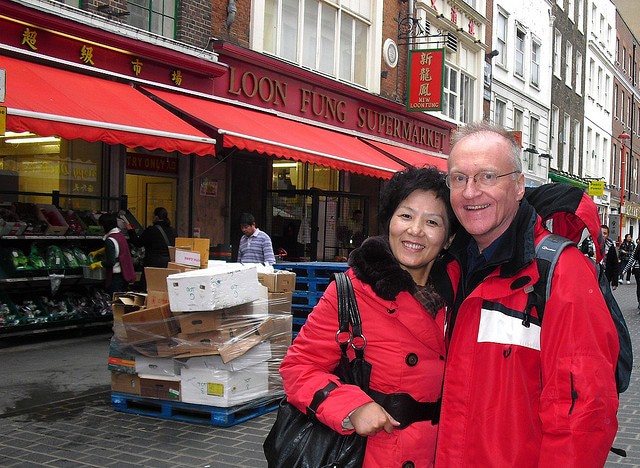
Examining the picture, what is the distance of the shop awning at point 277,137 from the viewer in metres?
10.9

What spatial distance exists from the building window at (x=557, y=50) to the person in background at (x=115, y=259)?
85.4 feet

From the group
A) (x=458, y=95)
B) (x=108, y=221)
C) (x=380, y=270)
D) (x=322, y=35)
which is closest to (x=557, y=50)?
(x=458, y=95)

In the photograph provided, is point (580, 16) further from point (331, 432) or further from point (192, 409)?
point (331, 432)

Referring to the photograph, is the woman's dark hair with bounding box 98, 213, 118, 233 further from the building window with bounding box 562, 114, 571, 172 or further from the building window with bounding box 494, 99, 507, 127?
the building window with bounding box 562, 114, 571, 172

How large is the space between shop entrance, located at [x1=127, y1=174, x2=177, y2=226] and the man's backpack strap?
1063 cm

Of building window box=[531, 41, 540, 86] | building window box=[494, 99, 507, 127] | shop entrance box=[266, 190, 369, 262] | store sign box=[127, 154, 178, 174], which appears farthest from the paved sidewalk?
building window box=[531, 41, 540, 86]

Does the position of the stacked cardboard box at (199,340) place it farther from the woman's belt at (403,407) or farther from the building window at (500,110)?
the building window at (500,110)

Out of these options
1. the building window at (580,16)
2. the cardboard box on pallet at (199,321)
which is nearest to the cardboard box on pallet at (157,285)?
the cardboard box on pallet at (199,321)

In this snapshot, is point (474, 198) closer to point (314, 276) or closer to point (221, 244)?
point (314, 276)

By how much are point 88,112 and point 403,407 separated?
7.21m

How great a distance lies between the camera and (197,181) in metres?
12.9

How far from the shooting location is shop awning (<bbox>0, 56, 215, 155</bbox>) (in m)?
7.96

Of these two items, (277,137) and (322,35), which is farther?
(322,35)

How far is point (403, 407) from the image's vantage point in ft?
8.08
